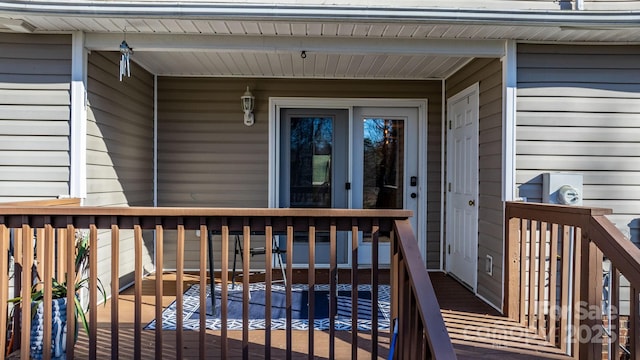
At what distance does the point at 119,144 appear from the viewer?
3752 mm

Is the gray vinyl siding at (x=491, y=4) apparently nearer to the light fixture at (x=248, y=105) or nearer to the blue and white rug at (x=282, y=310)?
the light fixture at (x=248, y=105)

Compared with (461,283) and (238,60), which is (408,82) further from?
(461,283)

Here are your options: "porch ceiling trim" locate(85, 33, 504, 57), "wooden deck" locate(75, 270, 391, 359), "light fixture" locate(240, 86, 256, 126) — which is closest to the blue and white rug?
"wooden deck" locate(75, 270, 391, 359)

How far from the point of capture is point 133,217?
7.24ft

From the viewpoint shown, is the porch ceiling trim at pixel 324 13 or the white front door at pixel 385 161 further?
the white front door at pixel 385 161

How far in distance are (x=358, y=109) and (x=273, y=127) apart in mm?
992

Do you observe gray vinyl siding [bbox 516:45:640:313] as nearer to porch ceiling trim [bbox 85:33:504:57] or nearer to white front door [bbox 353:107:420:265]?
porch ceiling trim [bbox 85:33:504:57]

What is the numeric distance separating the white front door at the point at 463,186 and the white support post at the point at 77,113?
3.33 metres

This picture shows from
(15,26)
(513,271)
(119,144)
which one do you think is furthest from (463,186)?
(15,26)

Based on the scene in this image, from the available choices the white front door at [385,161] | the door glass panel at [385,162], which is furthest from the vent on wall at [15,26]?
the door glass panel at [385,162]

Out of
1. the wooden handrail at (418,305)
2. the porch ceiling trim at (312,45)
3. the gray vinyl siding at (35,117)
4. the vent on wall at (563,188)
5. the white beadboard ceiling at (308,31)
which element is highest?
the white beadboard ceiling at (308,31)

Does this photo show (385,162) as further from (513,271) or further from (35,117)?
(35,117)

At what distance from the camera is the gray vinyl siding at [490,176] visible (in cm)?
337

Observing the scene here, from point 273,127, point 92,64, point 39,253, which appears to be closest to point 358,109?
point 273,127
